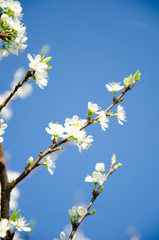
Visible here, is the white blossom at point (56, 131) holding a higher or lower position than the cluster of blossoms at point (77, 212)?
higher

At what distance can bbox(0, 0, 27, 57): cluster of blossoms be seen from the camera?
57.4 inches

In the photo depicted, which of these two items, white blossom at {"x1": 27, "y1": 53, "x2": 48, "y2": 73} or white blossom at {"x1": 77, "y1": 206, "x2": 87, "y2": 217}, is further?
white blossom at {"x1": 77, "y1": 206, "x2": 87, "y2": 217}

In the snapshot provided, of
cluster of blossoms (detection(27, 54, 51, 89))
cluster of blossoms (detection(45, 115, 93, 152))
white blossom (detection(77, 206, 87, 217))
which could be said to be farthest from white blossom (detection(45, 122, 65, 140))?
white blossom (detection(77, 206, 87, 217))

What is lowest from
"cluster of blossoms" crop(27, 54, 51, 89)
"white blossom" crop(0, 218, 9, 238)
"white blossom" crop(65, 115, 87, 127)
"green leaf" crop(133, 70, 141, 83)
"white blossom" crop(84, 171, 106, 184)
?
"white blossom" crop(0, 218, 9, 238)

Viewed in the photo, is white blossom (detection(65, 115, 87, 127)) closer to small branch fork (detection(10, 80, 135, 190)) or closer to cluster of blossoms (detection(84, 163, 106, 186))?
small branch fork (detection(10, 80, 135, 190))

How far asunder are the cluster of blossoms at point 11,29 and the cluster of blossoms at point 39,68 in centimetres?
18

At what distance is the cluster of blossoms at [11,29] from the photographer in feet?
4.78

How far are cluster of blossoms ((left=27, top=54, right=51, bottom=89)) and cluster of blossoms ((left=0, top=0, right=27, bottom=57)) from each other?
7.1 inches

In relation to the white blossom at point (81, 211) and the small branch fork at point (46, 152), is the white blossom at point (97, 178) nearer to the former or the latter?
the white blossom at point (81, 211)

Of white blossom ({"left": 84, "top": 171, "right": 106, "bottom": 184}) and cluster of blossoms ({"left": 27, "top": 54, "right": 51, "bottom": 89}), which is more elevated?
cluster of blossoms ({"left": 27, "top": 54, "right": 51, "bottom": 89})

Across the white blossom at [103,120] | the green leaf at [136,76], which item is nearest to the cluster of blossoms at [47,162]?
the white blossom at [103,120]

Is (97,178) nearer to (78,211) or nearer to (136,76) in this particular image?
(78,211)

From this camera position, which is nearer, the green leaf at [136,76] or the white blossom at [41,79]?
the white blossom at [41,79]

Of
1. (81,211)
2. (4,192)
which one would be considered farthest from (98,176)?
Result: (4,192)
